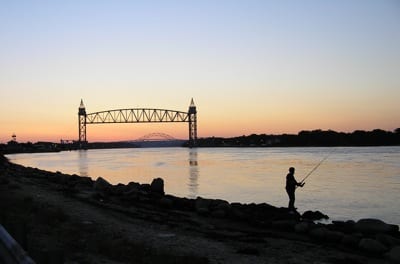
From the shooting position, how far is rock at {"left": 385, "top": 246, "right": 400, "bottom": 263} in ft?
34.3

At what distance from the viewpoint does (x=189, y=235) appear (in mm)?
12148

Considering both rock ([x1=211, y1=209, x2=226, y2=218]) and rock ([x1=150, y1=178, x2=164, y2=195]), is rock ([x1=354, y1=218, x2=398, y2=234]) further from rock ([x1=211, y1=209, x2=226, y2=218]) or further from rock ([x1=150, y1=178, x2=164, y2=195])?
rock ([x1=150, y1=178, x2=164, y2=195])

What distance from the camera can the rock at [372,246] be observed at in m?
11.5

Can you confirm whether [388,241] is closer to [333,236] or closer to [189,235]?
[333,236]

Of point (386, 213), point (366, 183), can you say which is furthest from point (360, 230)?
point (366, 183)

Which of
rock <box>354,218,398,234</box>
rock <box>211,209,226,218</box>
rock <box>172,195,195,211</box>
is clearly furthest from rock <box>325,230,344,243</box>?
rock <box>172,195,195,211</box>

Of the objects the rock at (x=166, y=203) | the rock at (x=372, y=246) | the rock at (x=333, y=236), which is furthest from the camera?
the rock at (x=166, y=203)

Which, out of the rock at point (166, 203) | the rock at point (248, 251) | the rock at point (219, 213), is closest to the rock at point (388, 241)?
the rock at point (248, 251)

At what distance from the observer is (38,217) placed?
37.3 ft

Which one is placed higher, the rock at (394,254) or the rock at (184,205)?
the rock at (184,205)

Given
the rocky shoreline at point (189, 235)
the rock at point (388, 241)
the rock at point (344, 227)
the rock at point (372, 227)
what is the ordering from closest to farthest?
the rocky shoreline at point (189, 235)
the rock at point (388, 241)
the rock at point (372, 227)
the rock at point (344, 227)

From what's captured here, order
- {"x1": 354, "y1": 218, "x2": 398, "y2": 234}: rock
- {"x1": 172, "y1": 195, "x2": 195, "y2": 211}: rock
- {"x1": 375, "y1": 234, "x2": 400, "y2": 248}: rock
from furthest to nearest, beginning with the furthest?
{"x1": 172, "y1": 195, "x2": 195, "y2": 211}: rock → {"x1": 354, "y1": 218, "x2": 398, "y2": 234}: rock → {"x1": 375, "y1": 234, "x2": 400, "y2": 248}: rock

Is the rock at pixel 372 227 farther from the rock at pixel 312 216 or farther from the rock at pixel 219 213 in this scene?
the rock at pixel 219 213

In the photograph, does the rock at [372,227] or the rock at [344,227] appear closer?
the rock at [372,227]
